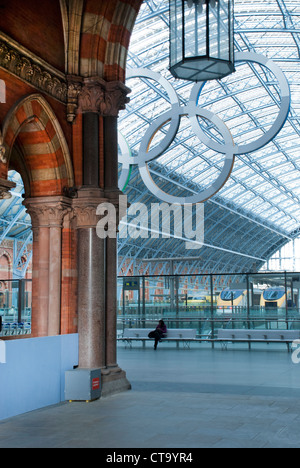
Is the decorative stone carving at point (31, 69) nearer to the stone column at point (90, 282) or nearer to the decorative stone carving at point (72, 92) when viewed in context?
the decorative stone carving at point (72, 92)

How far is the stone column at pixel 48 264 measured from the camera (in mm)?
10094

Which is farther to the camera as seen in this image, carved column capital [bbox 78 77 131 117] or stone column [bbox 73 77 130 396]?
carved column capital [bbox 78 77 131 117]

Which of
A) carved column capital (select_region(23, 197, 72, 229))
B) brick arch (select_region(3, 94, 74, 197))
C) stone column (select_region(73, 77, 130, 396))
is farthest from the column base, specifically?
brick arch (select_region(3, 94, 74, 197))

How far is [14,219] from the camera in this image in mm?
35656

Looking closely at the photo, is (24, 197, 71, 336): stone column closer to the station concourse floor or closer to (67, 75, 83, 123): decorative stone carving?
(67, 75, 83, 123): decorative stone carving

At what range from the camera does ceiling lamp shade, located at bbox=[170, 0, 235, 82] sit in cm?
753

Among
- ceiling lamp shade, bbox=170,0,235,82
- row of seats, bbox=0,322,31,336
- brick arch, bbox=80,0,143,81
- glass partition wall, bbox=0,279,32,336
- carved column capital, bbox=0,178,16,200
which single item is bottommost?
row of seats, bbox=0,322,31,336

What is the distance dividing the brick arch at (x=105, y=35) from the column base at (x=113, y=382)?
519cm

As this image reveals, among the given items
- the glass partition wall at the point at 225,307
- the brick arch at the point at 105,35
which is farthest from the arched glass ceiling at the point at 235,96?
the brick arch at the point at 105,35

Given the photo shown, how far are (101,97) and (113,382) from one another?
497 centimetres

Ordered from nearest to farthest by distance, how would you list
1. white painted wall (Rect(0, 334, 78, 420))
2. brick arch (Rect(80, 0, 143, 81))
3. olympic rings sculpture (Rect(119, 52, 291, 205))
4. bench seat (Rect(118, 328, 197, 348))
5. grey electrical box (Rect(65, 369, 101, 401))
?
1. white painted wall (Rect(0, 334, 78, 420))
2. grey electrical box (Rect(65, 369, 101, 401))
3. brick arch (Rect(80, 0, 143, 81))
4. olympic rings sculpture (Rect(119, 52, 291, 205))
5. bench seat (Rect(118, 328, 197, 348))

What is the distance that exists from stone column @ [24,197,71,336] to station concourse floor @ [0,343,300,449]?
1688mm

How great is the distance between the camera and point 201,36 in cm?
755
